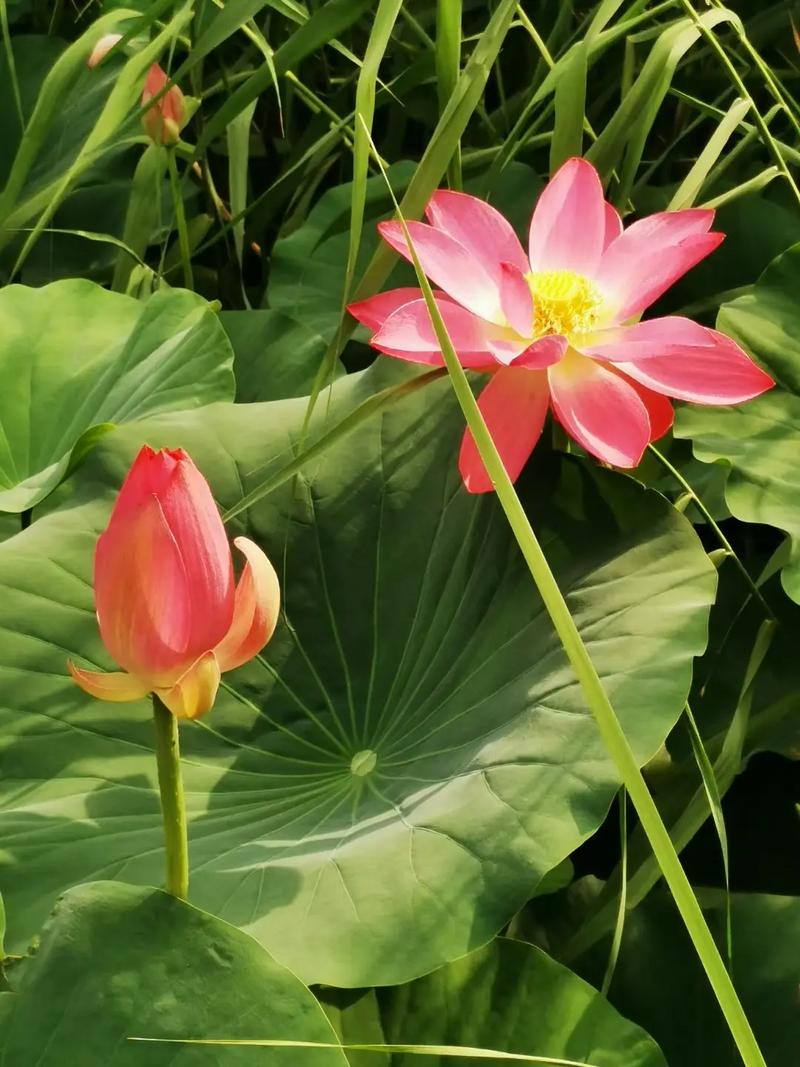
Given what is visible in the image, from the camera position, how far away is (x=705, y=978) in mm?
596

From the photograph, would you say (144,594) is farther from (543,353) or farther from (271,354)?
(271,354)

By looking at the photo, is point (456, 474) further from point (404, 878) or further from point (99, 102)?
point (99, 102)

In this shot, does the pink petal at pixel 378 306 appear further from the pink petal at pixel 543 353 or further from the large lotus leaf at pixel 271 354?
the large lotus leaf at pixel 271 354

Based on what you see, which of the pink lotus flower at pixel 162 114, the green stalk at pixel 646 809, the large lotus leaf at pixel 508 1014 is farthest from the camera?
the pink lotus flower at pixel 162 114

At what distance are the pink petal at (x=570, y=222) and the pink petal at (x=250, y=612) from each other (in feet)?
0.98

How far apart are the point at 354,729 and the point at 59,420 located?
0.39 metres

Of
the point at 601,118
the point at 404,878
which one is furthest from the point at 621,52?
the point at 404,878

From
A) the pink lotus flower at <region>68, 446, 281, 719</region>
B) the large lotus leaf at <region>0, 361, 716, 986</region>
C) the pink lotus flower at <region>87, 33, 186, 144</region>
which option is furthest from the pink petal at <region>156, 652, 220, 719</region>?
the pink lotus flower at <region>87, 33, 186, 144</region>

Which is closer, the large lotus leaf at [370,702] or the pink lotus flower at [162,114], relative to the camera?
the large lotus leaf at [370,702]

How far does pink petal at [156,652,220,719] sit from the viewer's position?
0.44m

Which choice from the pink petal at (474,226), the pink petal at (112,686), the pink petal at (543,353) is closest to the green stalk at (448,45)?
the pink petal at (474,226)

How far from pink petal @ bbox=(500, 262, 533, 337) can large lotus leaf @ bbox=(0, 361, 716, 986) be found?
11 cm

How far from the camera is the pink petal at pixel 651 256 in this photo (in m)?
0.60

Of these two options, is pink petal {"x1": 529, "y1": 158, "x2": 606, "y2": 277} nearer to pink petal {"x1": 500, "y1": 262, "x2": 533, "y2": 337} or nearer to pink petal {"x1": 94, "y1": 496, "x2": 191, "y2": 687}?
pink petal {"x1": 500, "y1": 262, "x2": 533, "y2": 337}
